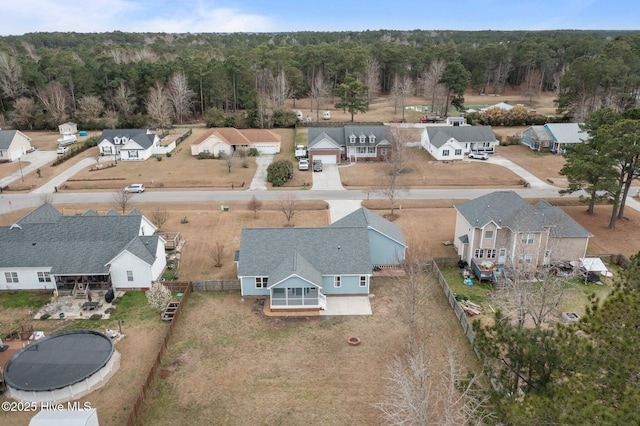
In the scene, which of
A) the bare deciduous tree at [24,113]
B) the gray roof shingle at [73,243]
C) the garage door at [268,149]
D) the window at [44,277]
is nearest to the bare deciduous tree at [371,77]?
the garage door at [268,149]

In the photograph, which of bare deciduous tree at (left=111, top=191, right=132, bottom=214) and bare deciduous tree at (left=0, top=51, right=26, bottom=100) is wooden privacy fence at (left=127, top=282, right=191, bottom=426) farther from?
bare deciduous tree at (left=0, top=51, right=26, bottom=100)

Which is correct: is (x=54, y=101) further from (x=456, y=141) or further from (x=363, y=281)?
(x=363, y=281)

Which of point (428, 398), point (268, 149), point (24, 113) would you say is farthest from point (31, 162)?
point (428, 398)

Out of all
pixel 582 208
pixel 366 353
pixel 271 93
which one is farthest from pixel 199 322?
pixel 271 93

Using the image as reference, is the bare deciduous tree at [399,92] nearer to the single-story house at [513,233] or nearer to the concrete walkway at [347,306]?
the single-story house at [513,233]

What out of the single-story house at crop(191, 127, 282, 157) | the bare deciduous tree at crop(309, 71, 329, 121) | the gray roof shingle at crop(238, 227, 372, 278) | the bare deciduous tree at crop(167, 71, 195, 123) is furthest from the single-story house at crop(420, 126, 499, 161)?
the bare deciduous tree at crop(167, 71, 195, 123)
